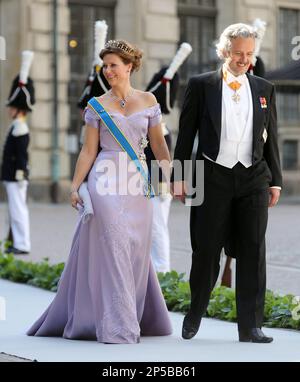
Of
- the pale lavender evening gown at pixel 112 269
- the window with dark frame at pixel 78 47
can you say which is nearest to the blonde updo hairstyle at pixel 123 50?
the pale lavender evening gown at pixel 112 269

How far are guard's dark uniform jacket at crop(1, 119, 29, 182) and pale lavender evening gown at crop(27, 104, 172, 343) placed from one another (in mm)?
6128

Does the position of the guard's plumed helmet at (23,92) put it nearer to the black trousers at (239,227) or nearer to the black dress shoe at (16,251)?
the black dress shoe at (16,251)

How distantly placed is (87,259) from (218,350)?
1076 mm

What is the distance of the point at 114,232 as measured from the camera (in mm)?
7301

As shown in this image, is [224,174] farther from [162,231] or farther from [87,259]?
[162,231]

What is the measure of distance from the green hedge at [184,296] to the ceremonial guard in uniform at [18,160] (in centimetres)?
231

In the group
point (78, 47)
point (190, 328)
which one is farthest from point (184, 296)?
point (78, 47)

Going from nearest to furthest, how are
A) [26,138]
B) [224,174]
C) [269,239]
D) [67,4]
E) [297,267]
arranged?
1. [224,174]
2. [297,267]
3. [26,138]
4. [269,239]
5. [67,4]

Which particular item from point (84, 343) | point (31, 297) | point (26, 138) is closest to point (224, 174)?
point (84, 343)

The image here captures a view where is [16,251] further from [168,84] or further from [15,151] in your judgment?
[168,84]

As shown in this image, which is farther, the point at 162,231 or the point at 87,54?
the point at 87,54

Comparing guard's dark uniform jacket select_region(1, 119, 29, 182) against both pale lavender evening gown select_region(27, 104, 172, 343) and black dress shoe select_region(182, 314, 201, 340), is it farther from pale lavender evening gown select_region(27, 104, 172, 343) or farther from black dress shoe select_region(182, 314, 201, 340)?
black dress shoe select_region(182, 314, 201, 340)

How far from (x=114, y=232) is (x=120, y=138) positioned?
57 centimetres

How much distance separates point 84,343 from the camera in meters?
7.14
